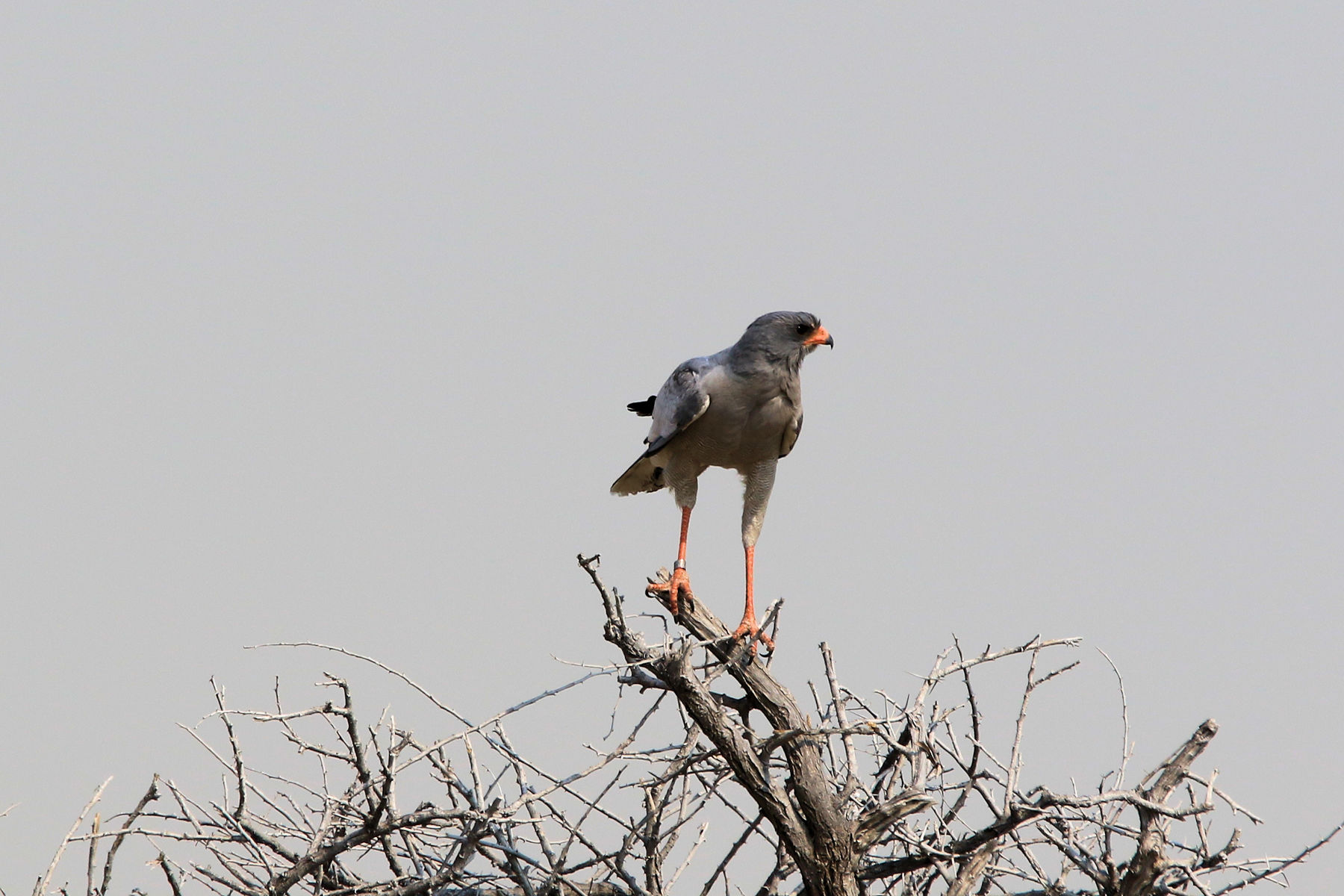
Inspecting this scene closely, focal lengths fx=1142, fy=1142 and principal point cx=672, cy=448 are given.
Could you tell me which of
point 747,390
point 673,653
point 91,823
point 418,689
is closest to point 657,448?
point 747,390

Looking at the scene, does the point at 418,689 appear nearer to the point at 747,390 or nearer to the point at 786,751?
the point at 786,751

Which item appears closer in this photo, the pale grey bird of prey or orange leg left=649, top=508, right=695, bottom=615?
orange leg left=649, top=508, right=695, bottom=615

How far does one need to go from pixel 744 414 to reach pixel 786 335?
47 centimetres

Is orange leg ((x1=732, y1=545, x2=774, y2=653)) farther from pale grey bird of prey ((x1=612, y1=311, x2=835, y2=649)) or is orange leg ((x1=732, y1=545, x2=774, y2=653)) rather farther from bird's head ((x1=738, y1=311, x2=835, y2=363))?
bird's head ((x1=738, y1=311, x2=835, y2=363))

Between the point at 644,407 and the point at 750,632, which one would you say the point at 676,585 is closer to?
the point at 750,632

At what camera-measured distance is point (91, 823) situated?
4.25 meters

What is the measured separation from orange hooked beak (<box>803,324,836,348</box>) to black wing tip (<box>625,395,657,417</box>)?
3.47 ft

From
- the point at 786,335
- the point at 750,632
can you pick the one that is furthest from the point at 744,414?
the point at 750,632

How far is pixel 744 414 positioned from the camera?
5.82 m

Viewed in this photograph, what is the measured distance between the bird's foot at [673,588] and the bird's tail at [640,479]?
1.04 metres

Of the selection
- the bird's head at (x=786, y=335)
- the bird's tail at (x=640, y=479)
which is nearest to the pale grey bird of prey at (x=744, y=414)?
the bird's head at (x=786, y=335)

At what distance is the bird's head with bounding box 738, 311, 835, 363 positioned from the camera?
19.2 feet

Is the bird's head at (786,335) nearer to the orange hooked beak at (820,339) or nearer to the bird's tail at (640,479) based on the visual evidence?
the orange hooked beak at (820,339)

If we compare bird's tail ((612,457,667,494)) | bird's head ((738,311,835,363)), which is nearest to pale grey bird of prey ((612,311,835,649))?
bird's head ((738,311,835,363))
